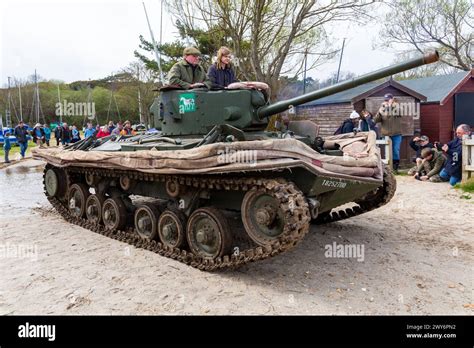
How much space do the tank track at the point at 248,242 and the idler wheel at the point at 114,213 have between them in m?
0.11

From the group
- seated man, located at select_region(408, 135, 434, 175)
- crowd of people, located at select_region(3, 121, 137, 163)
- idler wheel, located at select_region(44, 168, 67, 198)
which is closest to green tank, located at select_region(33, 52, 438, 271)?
idler wheel, located at select_region(44, 168, 67, 198)

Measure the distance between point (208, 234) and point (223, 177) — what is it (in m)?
0.88

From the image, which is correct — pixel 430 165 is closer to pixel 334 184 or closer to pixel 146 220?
pixel 334 184

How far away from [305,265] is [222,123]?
2259 millimetres

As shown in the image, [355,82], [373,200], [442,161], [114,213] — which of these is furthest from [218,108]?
[442,161]

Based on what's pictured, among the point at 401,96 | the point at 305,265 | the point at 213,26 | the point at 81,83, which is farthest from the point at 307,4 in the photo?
the point at 81,83

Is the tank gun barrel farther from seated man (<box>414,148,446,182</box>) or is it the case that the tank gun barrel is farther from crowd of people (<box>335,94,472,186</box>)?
seated man (<box>414,148,446,182</box>)

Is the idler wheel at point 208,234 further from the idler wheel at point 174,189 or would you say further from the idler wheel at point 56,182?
the idler wheel at point 56,182

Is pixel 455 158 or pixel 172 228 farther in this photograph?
pixel 455 158

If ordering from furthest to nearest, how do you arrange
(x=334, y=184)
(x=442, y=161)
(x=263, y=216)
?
(x=442, y=161) → (x=334, y=184) → (x=263, y=216)

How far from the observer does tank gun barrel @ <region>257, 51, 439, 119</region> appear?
4.80m

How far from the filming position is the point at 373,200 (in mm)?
6977

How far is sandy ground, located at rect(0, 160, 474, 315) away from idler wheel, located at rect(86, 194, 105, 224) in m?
0.28

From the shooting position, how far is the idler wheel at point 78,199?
8.05 metres
